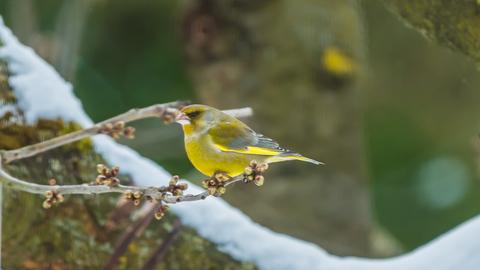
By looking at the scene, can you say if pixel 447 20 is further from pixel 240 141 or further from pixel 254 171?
pixel 254 171

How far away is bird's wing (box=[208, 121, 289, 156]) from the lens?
4.85ft

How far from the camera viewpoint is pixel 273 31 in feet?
11.6

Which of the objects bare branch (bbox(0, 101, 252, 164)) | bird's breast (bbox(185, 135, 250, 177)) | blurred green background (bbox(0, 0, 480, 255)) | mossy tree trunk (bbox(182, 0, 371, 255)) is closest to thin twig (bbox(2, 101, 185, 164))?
bare branch (bbox(0, 101, 252, 164))

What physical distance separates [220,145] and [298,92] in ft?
7.04

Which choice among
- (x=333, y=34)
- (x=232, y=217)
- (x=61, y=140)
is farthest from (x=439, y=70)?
(x=61, y=140)

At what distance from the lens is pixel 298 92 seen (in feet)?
11.8

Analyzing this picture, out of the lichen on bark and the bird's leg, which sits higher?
the lichen on bark

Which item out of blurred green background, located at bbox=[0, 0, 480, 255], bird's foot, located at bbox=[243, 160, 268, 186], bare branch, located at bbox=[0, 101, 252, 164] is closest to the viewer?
bird's foot, located at bbox=[243, 160, 268, 186]

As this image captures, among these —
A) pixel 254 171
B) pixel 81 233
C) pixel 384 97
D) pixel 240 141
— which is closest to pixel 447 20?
pixel 240 141

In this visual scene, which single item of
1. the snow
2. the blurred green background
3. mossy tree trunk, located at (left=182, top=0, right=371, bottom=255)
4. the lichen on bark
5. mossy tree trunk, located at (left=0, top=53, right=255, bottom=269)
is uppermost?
the lichen on bark

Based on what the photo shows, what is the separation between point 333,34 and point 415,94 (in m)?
1.99

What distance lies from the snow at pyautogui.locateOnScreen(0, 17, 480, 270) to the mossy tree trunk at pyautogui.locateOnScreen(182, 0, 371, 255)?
1503 millimetres

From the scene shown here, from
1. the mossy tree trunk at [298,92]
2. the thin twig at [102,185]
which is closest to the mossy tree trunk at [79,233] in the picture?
the thin twig at [102,185]

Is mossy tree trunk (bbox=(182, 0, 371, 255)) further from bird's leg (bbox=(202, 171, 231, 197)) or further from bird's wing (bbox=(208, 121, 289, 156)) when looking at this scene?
bird's leg (bbox=(202, 171, 231, 197))
